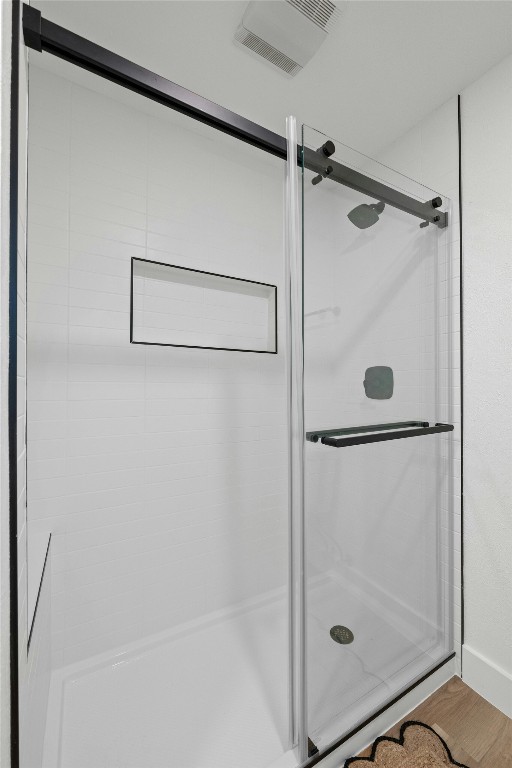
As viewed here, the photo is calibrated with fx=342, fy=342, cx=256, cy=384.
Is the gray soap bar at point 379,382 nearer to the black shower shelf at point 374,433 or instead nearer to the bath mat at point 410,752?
the black shower shelf at point 374,433

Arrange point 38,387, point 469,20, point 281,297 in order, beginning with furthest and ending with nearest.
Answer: point 281,297 → point 38,387 → point 469,20

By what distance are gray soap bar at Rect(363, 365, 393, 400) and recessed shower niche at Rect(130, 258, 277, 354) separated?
80 cm

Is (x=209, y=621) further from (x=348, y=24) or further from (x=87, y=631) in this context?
(x=348, y=24)

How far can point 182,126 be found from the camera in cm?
169

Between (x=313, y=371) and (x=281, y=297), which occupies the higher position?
(x=281, y=297)

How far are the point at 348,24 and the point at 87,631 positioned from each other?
8.48ft

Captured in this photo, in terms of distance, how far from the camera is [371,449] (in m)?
1.22

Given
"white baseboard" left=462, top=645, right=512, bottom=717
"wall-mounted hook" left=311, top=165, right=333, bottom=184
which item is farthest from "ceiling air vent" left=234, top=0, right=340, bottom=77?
"white baseboard" left=462, top=645, right=512, bottom=717

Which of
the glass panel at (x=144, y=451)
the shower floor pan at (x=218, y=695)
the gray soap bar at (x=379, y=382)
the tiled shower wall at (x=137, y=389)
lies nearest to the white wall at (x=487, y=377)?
the shower floor pan at (x=218, y=695)

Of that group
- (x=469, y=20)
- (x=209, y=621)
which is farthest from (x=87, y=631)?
(x=469, y=20)

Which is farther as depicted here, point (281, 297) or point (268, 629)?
point (281, 297)

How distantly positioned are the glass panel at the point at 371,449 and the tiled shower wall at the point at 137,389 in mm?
808

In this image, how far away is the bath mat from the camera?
1062 mm

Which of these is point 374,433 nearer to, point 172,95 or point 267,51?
point 172,95
